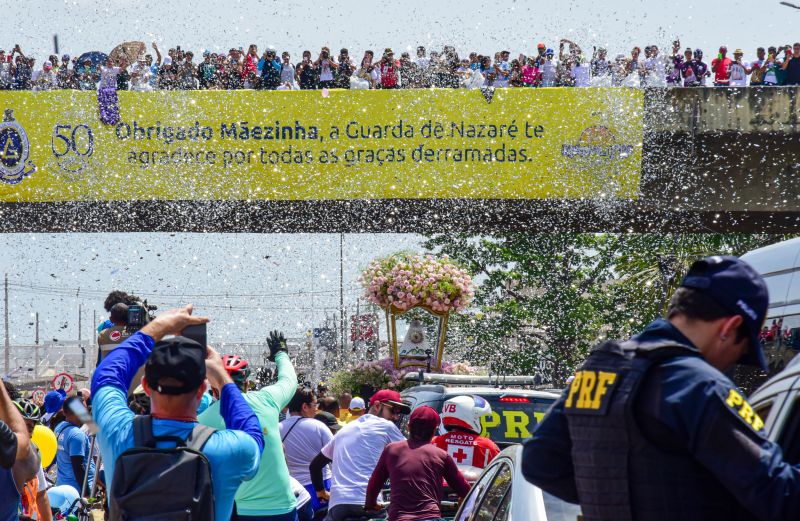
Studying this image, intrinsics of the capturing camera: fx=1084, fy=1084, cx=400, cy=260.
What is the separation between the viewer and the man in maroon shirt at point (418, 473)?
21.4ft

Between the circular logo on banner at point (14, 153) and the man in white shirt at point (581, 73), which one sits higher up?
the man in white shirt at point (581, 73)

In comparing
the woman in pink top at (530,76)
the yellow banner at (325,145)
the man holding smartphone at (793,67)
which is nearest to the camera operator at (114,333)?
the yellow banner at (325,145)

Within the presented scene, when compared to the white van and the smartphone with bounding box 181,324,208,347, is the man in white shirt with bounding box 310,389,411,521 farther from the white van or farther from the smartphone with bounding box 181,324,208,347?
the white van

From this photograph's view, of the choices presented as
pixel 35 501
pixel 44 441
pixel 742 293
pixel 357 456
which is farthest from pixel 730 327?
pixel 357 456

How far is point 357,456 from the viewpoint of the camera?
7559 millimetres

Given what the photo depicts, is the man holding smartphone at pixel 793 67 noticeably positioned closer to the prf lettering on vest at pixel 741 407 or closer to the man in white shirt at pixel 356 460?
the man in white shirt at pixel 356 460

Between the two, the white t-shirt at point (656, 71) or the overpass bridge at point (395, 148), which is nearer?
the overpass bridge at point (395, 148)

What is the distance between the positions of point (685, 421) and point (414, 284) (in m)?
14.9

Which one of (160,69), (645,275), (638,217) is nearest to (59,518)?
(160,69)

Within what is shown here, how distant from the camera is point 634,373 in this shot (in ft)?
8.43

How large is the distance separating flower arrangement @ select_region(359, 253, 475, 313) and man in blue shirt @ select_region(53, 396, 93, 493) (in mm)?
8024

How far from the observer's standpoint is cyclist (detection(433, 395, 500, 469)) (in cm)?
788

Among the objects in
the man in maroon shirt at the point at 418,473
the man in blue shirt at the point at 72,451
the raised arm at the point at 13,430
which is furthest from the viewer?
the man in blue shirt at the point at 72,451

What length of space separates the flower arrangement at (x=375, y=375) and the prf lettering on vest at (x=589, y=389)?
14571 millimetres
